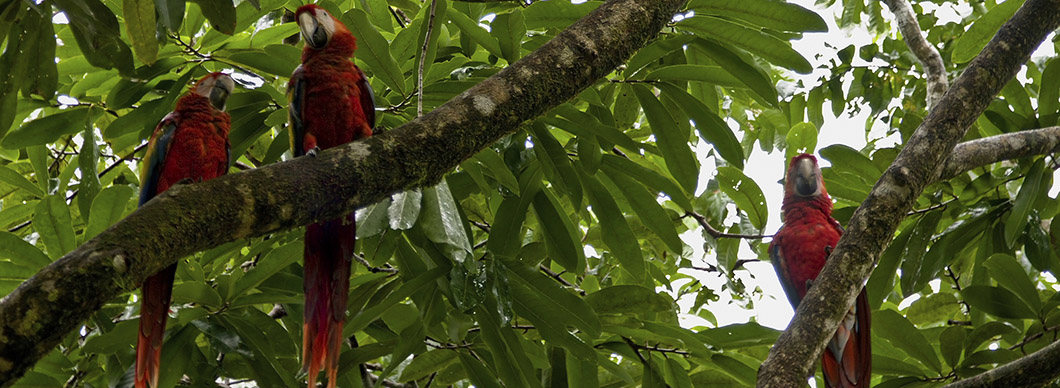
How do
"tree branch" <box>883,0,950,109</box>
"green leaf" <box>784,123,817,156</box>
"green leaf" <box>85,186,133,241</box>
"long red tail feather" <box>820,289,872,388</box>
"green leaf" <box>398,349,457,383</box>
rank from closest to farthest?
"green leaf" <box>85,186,133,241</box> → "green leaf" <box>398,349,457,383</box> → "long red tail feather" <box>820,289,872,388</box> → "tree branch" <box>883,0,950,109</box> → "green leaf" <box>784,123,817,156</box>

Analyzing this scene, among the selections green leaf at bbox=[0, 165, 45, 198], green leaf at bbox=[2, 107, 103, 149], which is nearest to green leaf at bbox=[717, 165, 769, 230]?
green leaf at bbox=[2, 107, 103, 149]

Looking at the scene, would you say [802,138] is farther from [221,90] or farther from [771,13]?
[221,90]

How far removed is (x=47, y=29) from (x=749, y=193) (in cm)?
195

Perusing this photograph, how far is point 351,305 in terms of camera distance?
2.03 metres

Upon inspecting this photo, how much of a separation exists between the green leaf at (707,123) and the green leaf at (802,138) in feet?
3.03

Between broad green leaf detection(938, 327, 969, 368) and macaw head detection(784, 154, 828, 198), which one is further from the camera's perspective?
macaw head detection(784, 154, 828, 198)

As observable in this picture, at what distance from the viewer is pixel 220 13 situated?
1.40 m

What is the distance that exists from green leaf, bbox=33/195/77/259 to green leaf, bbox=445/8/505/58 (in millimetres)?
1084

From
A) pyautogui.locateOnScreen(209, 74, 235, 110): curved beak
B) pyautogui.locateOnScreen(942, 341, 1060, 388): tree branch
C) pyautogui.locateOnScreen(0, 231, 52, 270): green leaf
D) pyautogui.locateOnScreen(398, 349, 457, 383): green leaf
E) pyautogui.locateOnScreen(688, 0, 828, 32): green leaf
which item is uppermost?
pyautogui.locateOnScreen(209, 74, 235, 110): curved beak

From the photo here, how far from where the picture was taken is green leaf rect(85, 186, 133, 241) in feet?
6.40

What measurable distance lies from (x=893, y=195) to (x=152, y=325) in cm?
169

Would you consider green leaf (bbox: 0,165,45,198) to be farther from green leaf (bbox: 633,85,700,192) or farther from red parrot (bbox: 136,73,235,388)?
green leaf (bbox: 633,85,700,192)

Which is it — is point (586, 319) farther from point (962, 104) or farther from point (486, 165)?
point (962, 104)

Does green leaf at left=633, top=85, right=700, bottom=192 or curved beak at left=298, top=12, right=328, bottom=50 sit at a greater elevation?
curved beak at left=298, top=12, right=328, bottom=50
